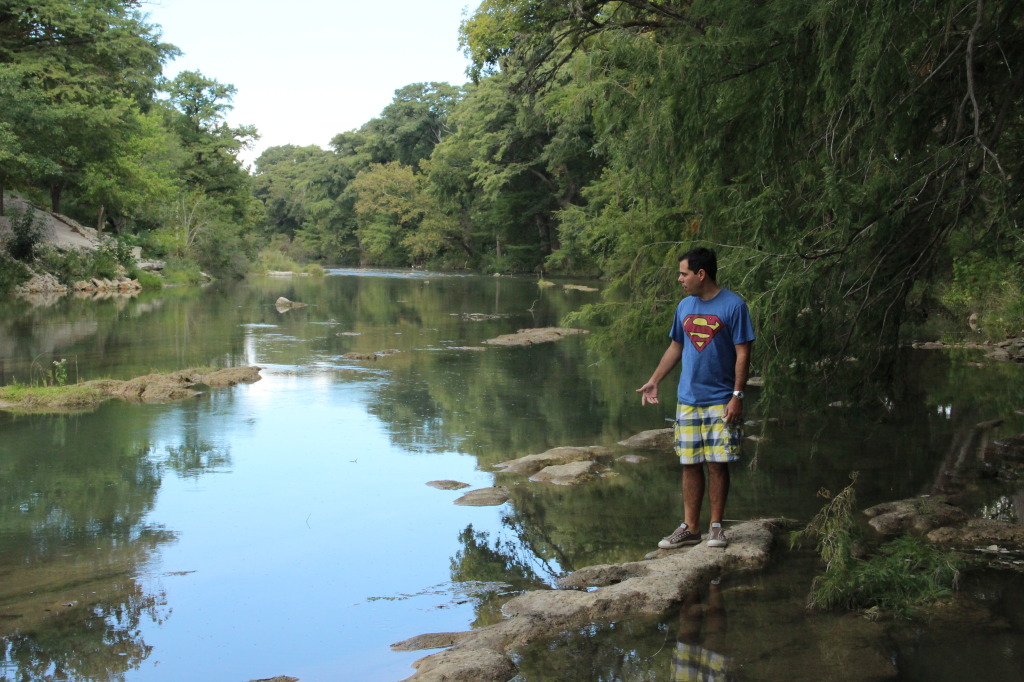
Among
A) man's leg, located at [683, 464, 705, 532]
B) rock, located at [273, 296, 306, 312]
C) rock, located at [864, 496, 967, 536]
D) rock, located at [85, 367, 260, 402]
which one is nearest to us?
man's leg, located at [683, 464, 705, 532]

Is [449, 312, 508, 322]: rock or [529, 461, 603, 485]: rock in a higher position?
[449, 312, 508, 322]: rock

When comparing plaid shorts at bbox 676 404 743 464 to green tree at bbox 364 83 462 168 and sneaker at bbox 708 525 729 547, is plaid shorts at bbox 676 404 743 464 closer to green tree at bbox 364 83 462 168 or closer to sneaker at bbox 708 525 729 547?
sneaker at bbox 708 525 729 547

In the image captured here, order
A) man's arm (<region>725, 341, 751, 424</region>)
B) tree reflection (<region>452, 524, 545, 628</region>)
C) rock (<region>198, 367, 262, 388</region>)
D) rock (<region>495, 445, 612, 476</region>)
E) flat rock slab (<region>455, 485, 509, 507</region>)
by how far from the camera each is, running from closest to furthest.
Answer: tree reflection (<region>452, 524, 545, 628</region>) → man's arm (<region>725, 341, 751, 424</region>) → flat rock slab (<region>455, 485, 509, 507</region>) → rock (<region>495, 445, 612, 476</region>) → rock (<region>198, 367, 262, 388</region>)

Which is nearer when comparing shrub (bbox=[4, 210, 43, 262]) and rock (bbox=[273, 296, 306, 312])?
rock (bbox=[273, 296, 306, 312])

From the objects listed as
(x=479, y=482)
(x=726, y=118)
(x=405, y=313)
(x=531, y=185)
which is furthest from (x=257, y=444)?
(x=531, y=185)

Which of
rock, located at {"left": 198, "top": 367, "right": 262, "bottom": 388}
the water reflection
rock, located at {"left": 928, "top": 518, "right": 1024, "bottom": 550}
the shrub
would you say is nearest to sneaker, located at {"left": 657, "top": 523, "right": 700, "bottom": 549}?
the water reflection

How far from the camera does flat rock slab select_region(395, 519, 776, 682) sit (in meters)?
3.99

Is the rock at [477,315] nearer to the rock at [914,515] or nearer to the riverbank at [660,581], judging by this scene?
the riverbank at [660,581]

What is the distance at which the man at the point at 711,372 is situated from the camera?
17.5 feet

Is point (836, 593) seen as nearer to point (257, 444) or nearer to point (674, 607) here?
point (674, 607)

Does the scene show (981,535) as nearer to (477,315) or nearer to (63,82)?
(477,315)

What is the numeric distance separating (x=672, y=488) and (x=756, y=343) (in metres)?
2.16

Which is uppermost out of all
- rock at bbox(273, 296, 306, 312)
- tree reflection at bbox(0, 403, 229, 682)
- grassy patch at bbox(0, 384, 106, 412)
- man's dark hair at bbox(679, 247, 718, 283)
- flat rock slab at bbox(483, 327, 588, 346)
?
man's dark hair at bbox(679, 247, 718, 283)

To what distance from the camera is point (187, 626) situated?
16.2ft
